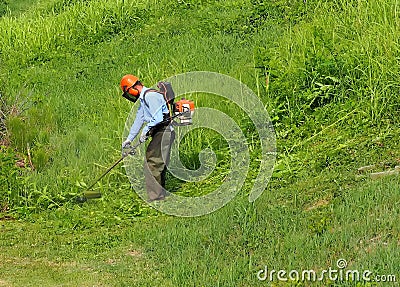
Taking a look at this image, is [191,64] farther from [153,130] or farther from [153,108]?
[153,108]

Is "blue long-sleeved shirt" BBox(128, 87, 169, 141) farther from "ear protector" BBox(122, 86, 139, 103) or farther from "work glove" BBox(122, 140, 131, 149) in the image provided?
"work glove" BBox(122, 140, 131, 149)

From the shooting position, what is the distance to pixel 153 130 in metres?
9.38

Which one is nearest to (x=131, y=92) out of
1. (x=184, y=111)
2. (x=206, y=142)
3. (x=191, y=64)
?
(x=184, y=111)

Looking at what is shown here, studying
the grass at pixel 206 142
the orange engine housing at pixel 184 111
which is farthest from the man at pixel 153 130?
the grass at pixel 206 142

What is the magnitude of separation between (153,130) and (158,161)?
1.37ft

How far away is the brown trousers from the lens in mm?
9398

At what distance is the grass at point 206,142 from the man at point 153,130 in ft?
1.07

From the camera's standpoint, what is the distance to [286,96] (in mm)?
10703

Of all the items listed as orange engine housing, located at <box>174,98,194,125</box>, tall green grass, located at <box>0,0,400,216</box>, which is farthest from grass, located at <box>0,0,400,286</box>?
orange engine housing, located at <box>174,98,194,125</box>

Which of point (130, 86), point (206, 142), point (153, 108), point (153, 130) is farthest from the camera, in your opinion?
point (206, 142)

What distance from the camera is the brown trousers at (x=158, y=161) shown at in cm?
940

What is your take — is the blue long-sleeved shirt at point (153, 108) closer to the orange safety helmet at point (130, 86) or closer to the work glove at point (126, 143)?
the orange safety helmet at point (130, 86)

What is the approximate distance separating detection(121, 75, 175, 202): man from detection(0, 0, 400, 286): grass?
33 centimetres

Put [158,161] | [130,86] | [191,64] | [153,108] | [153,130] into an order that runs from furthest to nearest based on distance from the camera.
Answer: [191,64]
[158,161]
[153,130]
[130,86]
[153,108]
